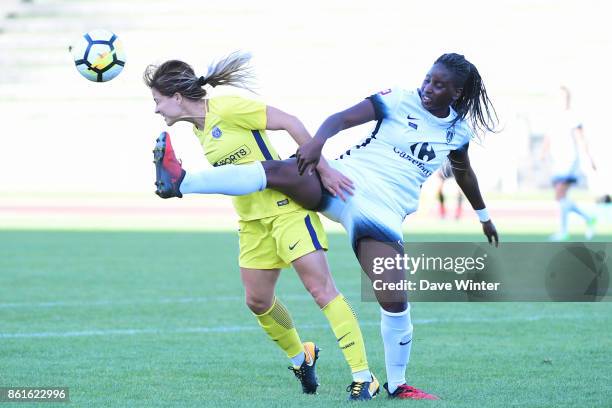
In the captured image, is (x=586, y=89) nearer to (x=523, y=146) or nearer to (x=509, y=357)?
(x=523, y=146)

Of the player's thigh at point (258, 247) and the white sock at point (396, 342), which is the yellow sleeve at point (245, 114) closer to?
the player's thigh at point (258, 247)

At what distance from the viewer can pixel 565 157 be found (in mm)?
16078

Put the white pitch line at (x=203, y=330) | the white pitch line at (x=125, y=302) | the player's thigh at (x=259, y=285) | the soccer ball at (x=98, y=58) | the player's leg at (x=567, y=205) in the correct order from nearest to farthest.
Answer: the player's thigh at (x=259, y=285) < the soccer ball at (x=98, y=58) < the white pitch line at (x=203, y=330) < the white pitch line at (x=125, y=302) < the player's leg at (x=567, y=205)

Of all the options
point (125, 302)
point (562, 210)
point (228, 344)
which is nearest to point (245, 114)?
point (228, 344)

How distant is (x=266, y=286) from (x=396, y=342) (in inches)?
30.6

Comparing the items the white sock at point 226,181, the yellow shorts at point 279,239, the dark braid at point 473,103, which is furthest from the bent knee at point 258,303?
the dark braid at point 473,103

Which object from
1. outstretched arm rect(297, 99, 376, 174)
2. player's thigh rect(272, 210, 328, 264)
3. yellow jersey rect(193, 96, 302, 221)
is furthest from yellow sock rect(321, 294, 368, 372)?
outstretched arm rect(297, 99, 376, 174)

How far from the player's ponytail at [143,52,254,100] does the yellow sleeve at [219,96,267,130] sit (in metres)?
0.21

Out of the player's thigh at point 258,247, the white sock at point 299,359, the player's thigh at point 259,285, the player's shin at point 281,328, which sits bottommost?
the white sock at point 299,359

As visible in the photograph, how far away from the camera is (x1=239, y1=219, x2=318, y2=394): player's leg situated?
18.8ft

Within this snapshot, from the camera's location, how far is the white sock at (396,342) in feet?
18.4

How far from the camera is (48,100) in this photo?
37812 millimetres

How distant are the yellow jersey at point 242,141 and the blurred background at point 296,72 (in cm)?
2451

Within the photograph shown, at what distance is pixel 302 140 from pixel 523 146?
91.5 feet
